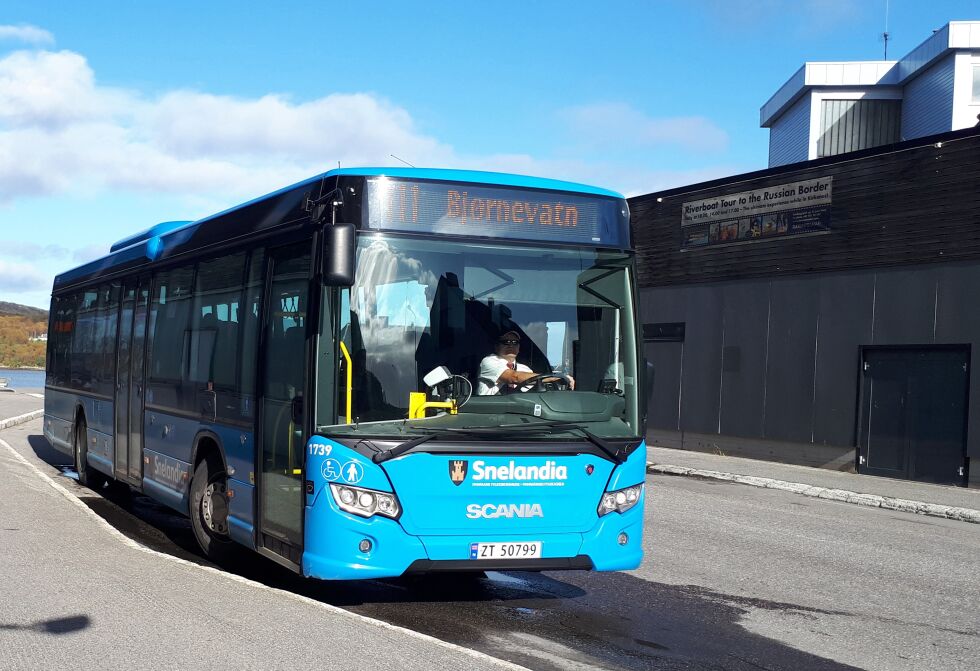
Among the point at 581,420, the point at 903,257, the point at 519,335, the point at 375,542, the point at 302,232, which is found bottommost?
the point at 375,542

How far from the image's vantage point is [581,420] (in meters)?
6.91

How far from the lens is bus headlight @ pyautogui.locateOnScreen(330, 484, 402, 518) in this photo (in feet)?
21.0

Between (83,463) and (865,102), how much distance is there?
105 feet

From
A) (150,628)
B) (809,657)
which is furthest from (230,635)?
(809,657)

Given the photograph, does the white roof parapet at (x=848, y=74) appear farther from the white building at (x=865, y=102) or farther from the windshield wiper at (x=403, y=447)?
the windshield wiper at (x=403, y=447)

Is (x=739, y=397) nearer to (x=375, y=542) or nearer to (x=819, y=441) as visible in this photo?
(x=819, y=441)

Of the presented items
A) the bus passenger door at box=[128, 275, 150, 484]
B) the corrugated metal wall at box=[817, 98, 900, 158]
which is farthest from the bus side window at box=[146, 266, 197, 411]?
the corrugated metal wall at box=[817, 98, 900, 158]

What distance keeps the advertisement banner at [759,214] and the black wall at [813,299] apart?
0.18 meters

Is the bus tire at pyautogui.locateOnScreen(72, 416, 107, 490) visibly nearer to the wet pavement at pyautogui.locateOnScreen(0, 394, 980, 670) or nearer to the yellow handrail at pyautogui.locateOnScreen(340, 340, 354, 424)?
the wet pavement at pyautogui.locateOnScreen(0, 394, 980, 670)

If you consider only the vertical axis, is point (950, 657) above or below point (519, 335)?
below

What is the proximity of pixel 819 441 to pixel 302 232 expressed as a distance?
1654 cm

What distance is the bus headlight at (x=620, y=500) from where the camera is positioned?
690 centimetres

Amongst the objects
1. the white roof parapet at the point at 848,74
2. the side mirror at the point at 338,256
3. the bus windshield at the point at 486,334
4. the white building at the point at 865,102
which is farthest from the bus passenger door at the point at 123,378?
the white roof parapet at the point at 848,74

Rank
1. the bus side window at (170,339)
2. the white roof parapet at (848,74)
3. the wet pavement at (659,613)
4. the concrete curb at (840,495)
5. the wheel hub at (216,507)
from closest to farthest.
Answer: the wet pavement at (659,613) < the wheel hub at (216,507) < the bus side window at (170,339) < the concrete curb at (840,495) < the white roof parapet at (848,74)
